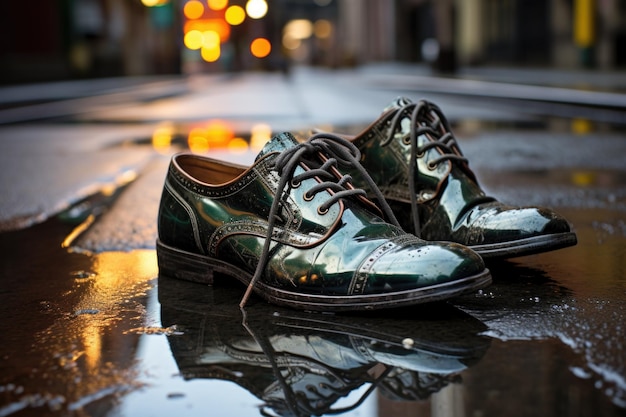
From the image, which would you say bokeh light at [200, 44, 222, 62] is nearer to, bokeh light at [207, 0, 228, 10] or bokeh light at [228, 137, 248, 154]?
bokeh light at [207, 0, 228, 10]

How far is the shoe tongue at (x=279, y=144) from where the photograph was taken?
5.15 ft

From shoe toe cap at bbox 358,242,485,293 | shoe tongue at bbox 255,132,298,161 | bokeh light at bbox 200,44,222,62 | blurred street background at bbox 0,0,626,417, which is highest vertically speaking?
shoe tongue at bbox 255,132,298,161

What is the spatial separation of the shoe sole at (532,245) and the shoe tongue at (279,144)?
480 mm

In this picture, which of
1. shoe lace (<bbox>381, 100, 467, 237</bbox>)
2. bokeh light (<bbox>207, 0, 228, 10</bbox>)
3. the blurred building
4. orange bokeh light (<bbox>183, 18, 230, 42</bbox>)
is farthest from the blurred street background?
orange bokeh light (<bbox>183, 18, 230, 42</bbox>)

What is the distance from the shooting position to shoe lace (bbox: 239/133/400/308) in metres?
1.51

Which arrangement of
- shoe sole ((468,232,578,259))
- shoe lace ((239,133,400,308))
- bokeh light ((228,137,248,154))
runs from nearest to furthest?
shoe lace ((239,133,400,308)) < shoe sole ((468,232,578,259)) < bokeh light ((228,137,248,154))

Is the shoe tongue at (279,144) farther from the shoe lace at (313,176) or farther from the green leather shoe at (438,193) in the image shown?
the green leather shoe at (438,193)

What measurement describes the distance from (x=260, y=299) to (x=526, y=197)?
1.67 m

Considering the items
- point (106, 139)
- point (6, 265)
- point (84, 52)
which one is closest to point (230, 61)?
point (84, 52)

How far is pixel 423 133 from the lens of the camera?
1845 mm

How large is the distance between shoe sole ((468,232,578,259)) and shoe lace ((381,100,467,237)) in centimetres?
18

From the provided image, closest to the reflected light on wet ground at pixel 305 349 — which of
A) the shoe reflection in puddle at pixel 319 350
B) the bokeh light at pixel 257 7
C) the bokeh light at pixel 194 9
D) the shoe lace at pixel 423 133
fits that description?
the shoe reflection in puddle at pixel 319 350

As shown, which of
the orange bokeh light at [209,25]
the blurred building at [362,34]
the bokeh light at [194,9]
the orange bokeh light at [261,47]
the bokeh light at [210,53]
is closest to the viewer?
the blurred building at [362,34]

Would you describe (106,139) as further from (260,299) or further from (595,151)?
(260,299)
